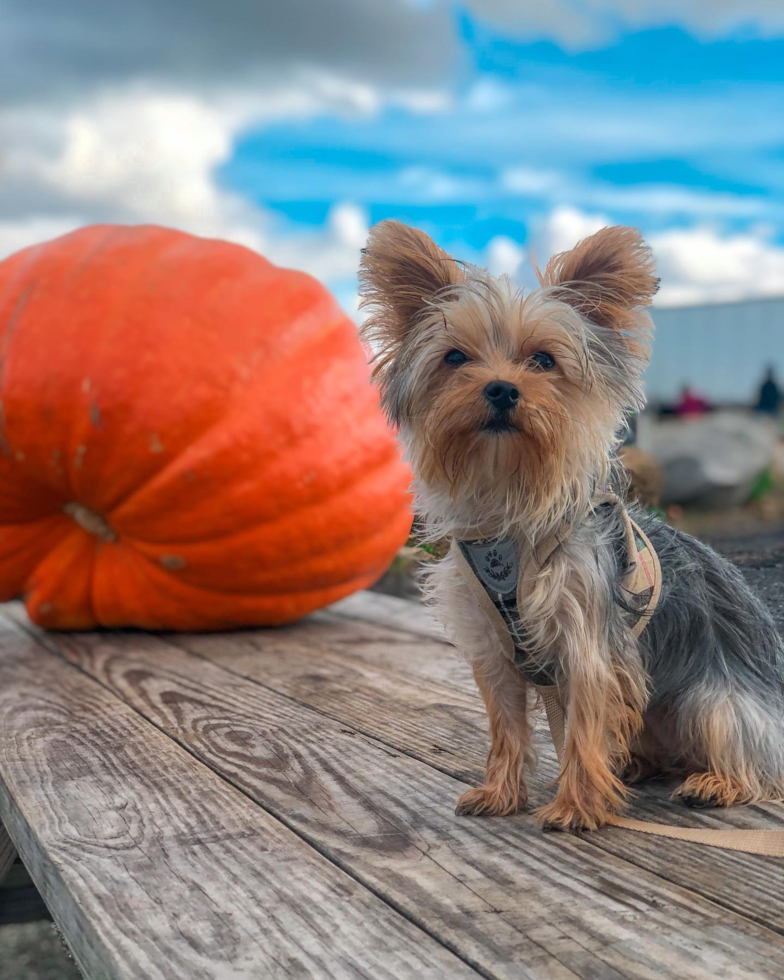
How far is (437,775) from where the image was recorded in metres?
2.57

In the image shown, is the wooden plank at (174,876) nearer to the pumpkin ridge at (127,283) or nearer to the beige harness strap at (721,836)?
the beige harness strap at (721,836)

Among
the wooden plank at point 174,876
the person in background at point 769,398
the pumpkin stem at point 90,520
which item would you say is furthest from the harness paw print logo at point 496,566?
the person in background at point 769,398

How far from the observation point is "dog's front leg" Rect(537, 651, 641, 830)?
2182 millimetres

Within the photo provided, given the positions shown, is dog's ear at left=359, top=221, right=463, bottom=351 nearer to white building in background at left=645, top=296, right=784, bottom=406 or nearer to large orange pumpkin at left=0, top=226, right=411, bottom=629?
large orange pumpkin at left=0, top=226, right=411, bottom=629

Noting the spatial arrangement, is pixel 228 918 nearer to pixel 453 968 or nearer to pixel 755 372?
pixel 453 968

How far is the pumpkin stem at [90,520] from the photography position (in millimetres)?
4410

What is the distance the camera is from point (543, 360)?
2242mm

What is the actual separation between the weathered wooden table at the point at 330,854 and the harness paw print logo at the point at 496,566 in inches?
21.6

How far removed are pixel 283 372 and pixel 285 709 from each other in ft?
5.33

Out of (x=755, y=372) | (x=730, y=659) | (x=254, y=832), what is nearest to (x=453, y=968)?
(x=254, y=832)

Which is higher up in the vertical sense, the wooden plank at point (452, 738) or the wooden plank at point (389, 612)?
the wooden plank at point (452, 738)

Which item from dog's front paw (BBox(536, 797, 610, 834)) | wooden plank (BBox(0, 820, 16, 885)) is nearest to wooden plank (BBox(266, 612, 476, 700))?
dog's front paw (BBox(536, 797, 610, 834))

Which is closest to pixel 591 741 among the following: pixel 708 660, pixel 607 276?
pixel 708 660

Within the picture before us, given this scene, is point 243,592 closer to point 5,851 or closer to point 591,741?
point 5,851
